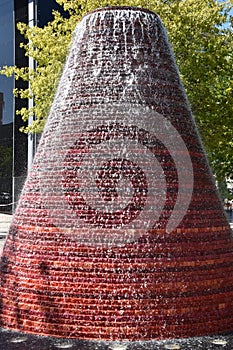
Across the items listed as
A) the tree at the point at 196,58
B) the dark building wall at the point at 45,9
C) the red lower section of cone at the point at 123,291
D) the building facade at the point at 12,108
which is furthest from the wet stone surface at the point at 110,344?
the dark building wall at the point at 45,9

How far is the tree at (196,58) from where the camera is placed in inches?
637

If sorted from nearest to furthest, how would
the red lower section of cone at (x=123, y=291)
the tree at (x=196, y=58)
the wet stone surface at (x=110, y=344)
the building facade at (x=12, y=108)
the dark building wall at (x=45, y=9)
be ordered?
the wet stone surface at (x=110, y=344)
the red lower section of cone at (x=123, y=291)
the tree at (x=196, y=58)
the dark building wall at (x=45, y=9)
the building facade at (x=12, y=108)

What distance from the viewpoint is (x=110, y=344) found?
239 inches

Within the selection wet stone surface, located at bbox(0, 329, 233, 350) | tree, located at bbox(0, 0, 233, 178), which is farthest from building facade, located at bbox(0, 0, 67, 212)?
wet stone surface, located at bbox(0, 329, 233, 350)

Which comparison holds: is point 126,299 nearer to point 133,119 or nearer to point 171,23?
point 133,119

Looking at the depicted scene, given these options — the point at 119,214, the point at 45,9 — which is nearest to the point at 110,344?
the point at 119,214

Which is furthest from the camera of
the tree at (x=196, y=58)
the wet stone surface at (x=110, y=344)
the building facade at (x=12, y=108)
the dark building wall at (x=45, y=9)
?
the building facade at (x=12, y=108)

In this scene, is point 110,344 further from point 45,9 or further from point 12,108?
point 12,108

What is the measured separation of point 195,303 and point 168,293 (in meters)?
0.36

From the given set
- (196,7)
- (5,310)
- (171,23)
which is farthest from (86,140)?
(196,7)

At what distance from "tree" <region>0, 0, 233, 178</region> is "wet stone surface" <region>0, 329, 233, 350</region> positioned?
10.3 meters

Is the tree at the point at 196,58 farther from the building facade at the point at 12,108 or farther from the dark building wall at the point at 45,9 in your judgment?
the building facade at the point at 12,108

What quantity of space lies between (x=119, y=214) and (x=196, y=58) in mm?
10641

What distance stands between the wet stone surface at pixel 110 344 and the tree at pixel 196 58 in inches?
405
